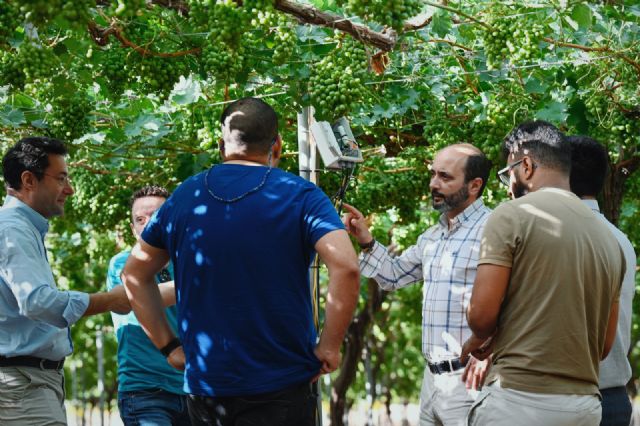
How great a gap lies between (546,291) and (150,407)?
2605 millimetres

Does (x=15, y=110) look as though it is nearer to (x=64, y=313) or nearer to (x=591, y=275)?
(x=64, y=313)

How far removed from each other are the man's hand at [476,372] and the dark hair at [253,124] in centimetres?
132

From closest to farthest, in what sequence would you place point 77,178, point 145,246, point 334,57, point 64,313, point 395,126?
point 145,246 < point 64,313 < point 334,57 < point 395,126 < point 77,178

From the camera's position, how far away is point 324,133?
5.91 m

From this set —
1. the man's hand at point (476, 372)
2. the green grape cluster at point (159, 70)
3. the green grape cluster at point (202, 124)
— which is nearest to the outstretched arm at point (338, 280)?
the man's hand at point (476, 372)

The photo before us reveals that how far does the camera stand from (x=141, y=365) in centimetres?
547

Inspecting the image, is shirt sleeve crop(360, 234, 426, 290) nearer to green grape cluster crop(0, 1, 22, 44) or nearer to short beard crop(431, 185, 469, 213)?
short beard crop(431, 185, 469, 213)

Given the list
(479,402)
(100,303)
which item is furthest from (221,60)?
(479,402)

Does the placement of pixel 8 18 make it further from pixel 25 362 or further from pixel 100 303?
pixel 25 362

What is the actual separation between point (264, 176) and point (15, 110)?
4.96 meters

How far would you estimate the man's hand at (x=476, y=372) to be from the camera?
4.26m

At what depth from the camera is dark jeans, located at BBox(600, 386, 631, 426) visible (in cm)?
461

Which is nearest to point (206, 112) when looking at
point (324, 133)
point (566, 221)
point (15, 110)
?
point (15, 110)

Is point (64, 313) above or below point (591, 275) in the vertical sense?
below
